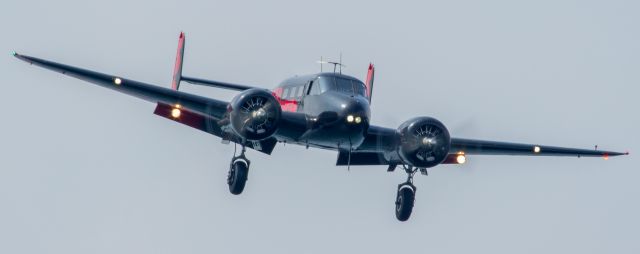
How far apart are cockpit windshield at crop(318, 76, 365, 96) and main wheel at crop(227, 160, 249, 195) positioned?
3228mm

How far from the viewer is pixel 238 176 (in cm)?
3644

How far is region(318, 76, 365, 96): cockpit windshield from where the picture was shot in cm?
3619

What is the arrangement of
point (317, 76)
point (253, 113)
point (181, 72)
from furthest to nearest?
point (181, 72) → point (317, 76) → point (253, 113)

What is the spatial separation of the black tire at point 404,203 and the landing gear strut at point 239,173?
500 cm

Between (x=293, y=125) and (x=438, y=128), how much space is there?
13.9ft

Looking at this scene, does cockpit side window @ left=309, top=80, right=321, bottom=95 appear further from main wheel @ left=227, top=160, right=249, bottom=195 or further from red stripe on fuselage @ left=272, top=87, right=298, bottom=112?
main wheel @ left=227, top=160, right=249, bottom=195

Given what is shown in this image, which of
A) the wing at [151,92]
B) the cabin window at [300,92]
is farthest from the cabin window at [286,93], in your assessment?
the wing at [151,92]

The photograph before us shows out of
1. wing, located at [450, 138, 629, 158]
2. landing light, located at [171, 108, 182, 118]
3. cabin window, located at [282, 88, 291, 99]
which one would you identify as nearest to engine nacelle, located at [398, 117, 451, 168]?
wing, located at [450, 138, 629, 158]

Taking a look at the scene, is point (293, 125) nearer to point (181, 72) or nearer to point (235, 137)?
point (235, 137)

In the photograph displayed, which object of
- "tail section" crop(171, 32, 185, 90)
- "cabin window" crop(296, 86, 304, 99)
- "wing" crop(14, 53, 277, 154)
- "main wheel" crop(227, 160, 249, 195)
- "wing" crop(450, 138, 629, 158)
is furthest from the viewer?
"tail section" crop(171, 32, 185, 90)

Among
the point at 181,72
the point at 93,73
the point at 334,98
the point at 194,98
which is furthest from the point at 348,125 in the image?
the point at 181,72

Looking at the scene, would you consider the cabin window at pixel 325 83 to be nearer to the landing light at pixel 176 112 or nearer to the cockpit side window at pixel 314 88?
the cockpit side window at pixel 314 88

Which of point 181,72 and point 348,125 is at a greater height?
point 181,72

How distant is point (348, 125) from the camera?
34.4 meters
